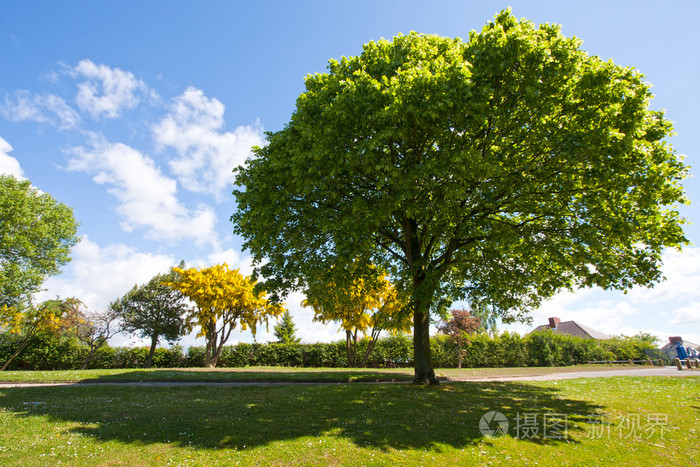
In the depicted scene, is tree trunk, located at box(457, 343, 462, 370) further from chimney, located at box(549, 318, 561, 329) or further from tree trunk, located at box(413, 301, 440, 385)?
chimney, located at box(549, 318, 561, 329)

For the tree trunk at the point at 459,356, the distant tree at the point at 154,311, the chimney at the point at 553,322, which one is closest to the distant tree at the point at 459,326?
the tree trunk at the point at 459,356

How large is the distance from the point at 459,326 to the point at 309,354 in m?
16.6

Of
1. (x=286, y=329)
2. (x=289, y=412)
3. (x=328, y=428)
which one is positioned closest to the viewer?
(x=328, y=428)

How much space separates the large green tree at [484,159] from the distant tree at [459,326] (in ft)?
69.9

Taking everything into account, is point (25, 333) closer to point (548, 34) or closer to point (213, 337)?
point (213, 337)

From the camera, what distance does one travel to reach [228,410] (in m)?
10.2

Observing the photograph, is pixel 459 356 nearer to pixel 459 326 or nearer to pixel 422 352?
pixel 459 326

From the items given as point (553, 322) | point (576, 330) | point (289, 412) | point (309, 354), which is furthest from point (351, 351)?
point (553, 322)

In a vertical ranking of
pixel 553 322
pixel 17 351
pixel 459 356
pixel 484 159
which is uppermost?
pixel 484 159

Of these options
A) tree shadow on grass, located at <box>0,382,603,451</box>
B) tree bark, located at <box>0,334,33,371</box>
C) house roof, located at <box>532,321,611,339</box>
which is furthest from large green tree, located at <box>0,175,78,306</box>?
house roof, located at <box>532,321,611,339</box>

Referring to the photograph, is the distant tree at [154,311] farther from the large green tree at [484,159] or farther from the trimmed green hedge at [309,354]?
the large green tree at [484,159]

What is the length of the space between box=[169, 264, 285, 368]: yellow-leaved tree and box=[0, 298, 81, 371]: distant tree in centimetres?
1175

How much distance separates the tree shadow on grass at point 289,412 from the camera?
313 inches

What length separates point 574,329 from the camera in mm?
68062
